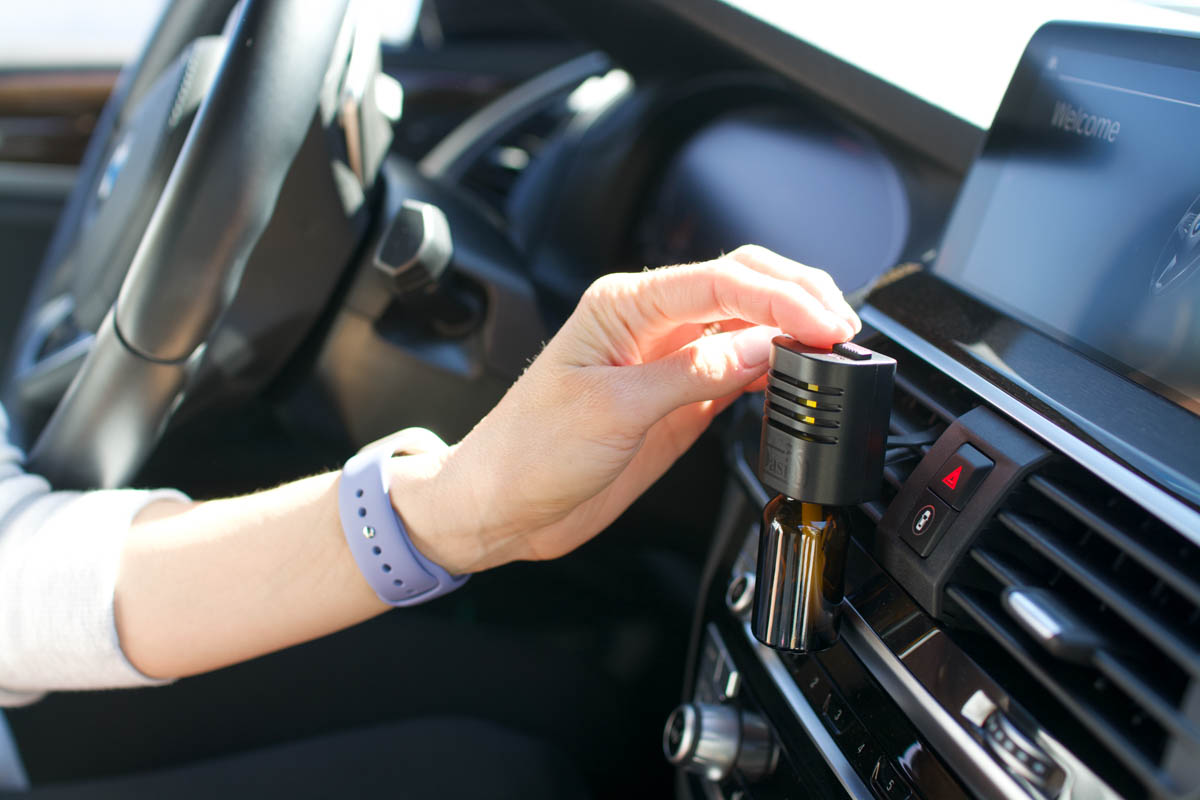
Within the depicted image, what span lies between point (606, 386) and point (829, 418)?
0.50 feet

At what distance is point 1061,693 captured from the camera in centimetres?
48

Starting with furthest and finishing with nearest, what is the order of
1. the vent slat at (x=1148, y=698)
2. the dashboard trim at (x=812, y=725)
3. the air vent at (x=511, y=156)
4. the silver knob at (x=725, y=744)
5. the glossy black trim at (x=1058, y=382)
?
the air vent at (x=511, y=156)
the silver knob at (x=725, y=744)
the dashboard trim at (x=812, y=725)
the glossy black trim at (x=1058, y=382)
the vent slat at (x=1148, y=698)

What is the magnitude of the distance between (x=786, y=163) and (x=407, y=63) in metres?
1.31

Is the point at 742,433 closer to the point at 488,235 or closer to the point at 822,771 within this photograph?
the point at 822,771

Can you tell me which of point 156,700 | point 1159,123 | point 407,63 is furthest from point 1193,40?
point 407,63

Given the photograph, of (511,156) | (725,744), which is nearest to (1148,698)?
(725,744)

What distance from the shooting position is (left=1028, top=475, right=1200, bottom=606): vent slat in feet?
1.46

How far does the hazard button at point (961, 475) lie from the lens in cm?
56

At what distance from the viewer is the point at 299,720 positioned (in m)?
1.04

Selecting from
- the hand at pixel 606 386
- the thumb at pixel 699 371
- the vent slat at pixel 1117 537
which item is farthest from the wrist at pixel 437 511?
the vent slat at pixel 1117 537

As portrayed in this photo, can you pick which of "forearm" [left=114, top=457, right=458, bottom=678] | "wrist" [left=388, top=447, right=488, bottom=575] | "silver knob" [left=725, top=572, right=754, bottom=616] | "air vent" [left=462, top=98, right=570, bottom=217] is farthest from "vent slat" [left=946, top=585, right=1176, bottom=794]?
"air vent" [left=462, top=98, right=570, bottom=217]

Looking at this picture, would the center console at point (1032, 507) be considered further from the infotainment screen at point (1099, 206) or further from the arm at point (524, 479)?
the arm at point (524, 479)

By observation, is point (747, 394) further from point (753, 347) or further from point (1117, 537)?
point (1117, 537)

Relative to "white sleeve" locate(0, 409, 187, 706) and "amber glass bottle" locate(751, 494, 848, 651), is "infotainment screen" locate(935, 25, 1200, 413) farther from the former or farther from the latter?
"white sleeve" locate(0, 409, 187, 706)
